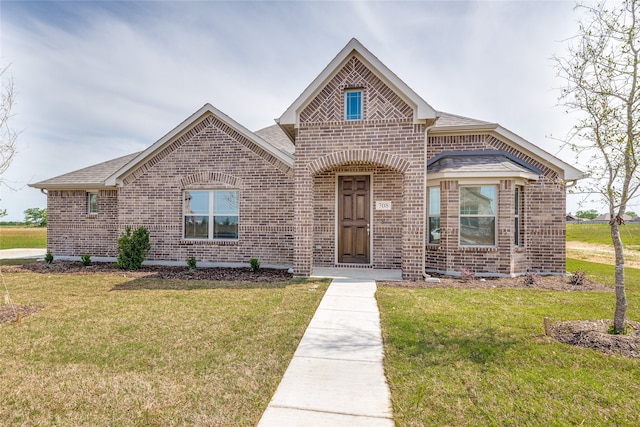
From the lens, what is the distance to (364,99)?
8.67m

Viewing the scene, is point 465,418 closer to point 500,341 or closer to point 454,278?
point 500,341

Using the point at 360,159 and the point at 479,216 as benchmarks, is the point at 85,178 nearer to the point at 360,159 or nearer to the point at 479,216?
the point at 360,159

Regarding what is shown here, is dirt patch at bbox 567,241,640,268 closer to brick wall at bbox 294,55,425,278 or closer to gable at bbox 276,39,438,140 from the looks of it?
brick wall at bbox 294,55,425,278

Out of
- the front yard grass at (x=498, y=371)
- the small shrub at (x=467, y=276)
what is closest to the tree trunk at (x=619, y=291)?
the front yard grass at (x=498, y=371)

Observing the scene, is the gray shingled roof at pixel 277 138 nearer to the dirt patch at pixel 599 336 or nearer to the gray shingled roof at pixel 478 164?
the gray shingled roof at pixel 478 164

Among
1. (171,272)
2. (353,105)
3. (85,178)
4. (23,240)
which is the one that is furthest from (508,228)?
(23,240)

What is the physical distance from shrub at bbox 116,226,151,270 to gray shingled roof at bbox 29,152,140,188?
9.44 feet

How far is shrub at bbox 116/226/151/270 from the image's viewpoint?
1041 cm

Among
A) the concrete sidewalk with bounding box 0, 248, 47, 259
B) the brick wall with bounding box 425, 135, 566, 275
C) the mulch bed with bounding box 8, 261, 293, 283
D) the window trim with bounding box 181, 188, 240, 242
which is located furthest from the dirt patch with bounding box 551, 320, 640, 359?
the concrete sidewalk with bounding box 0, 248, 47, 259

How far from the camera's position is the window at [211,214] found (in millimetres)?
10883

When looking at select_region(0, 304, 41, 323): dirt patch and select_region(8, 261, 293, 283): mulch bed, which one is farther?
select_region(8, 261, 293, 283): mulch bed

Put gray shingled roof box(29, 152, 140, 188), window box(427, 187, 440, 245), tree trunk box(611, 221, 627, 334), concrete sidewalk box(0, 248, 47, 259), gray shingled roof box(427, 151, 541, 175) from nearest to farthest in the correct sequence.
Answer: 1. tree trunk box(611, 221, 627, 334)
2. gray shingled roof box(427, 151, 541, 175)
3. window box(427, 187, 440, 245)
4. gray shingled roof box(29, 152, 140, 188)
5. concrete sidewalk box(0, 248, 47, 259)

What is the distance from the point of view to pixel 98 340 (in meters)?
4.49

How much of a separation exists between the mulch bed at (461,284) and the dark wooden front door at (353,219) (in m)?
2.13
